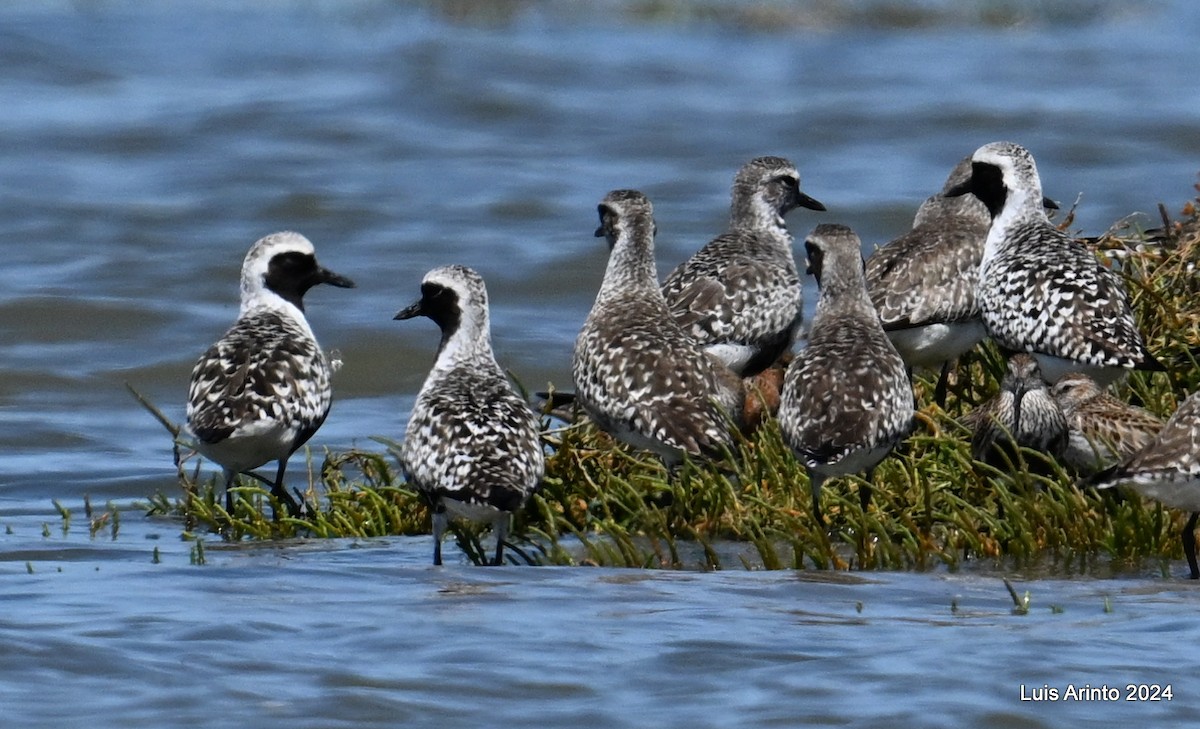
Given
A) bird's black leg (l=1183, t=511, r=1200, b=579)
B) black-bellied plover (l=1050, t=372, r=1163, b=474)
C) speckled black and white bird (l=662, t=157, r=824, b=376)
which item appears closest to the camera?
bird's black leg (l=1183, t=511, r=1200, b=579)

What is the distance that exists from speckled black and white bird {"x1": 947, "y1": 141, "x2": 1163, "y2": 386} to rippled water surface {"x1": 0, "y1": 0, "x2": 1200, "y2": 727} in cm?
156

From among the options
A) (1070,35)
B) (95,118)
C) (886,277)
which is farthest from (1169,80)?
(886,277)

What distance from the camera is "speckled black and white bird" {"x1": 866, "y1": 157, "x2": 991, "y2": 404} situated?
11000mm

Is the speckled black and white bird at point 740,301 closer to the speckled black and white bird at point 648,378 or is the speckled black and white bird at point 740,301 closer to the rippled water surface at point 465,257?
the speckled black and white bird at point 648,378

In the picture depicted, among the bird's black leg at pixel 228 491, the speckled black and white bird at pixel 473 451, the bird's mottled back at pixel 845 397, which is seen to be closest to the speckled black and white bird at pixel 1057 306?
the bird's mottled back at pixel 845 397

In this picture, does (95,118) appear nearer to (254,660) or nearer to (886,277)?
(886,277)

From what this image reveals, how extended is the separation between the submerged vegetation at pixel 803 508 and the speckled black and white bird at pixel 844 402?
218 millimetres

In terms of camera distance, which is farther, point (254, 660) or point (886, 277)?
point (886, 277)

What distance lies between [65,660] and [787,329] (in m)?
4.89

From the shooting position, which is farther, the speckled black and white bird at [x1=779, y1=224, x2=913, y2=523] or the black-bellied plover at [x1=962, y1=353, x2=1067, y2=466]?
the black-bellied plover at [x1=962, y1=353, x2=1067, y2=466]

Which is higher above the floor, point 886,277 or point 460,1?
point 460,1

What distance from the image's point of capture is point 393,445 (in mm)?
10211

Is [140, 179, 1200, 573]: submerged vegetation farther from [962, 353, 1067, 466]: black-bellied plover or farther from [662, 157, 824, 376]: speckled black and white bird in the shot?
[662, 157, 824, 376]: speckled black and white bird

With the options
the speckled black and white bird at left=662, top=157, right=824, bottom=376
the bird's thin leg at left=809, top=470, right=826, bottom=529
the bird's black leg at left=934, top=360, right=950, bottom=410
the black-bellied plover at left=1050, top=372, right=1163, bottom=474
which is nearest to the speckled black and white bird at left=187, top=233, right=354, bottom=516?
the speckled black and white bird at left=662, top=157, right=824, bottom=376
